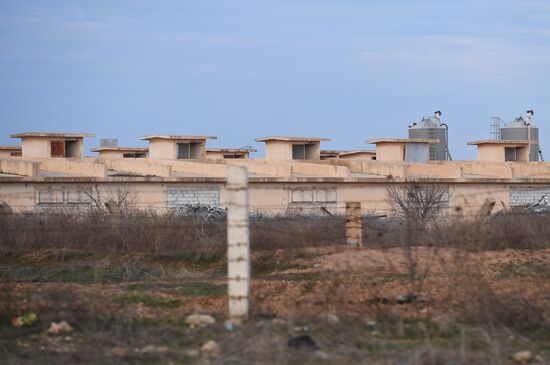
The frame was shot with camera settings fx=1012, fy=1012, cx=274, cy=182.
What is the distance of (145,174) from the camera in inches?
1610

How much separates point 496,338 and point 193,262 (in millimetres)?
9045

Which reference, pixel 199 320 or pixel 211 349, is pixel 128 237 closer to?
pixel 199 320

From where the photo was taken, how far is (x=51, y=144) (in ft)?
159

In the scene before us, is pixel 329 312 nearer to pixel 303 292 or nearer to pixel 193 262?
pixel 303 292

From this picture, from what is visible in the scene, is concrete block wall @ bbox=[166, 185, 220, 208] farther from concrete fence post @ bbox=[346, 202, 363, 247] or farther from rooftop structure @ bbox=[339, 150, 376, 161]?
concrete fence post @ bbox=[346, 202, 363, 247]

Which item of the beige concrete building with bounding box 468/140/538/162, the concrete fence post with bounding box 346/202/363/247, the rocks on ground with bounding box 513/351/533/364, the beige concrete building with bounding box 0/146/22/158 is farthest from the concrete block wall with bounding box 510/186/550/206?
the rocks on ground with bounding box 513/351/533/364

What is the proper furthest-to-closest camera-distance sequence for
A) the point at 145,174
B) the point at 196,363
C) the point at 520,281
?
the point at 145,174 → the point at 520,281 → the point at 196,363

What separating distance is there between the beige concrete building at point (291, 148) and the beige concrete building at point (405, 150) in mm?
3427

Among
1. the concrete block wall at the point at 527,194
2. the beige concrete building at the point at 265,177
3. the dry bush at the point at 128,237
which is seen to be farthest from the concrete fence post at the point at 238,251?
the concrete block wall at the point at 527,194

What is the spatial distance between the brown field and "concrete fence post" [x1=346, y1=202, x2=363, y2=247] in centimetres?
182

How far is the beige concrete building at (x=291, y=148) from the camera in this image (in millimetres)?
49688

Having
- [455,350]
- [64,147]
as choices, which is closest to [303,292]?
[455,350]

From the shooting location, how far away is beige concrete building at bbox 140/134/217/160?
48875 mm

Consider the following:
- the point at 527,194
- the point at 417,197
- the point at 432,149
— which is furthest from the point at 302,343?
the point at 432,149
